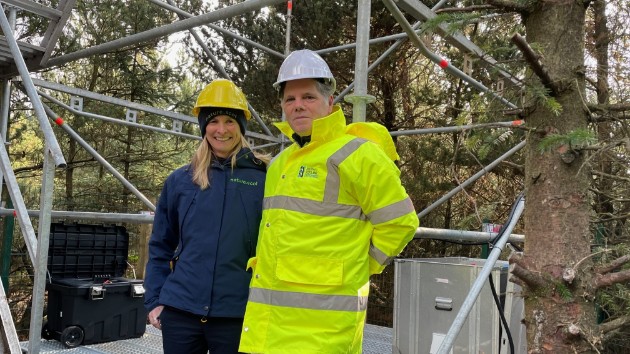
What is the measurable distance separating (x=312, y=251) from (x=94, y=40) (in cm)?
1114

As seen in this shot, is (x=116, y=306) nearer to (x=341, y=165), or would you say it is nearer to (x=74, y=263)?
(x=74, y=263)

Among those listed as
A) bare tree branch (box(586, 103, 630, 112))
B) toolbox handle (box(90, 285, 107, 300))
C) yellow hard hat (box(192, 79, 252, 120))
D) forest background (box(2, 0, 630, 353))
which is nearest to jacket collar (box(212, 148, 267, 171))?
yellow hard hat (box(192, 79, 252, 120))

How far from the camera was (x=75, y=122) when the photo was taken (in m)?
11.1

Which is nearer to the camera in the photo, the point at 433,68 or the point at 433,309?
the point at 433,309

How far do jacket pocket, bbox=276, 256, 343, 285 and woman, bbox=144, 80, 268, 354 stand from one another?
404 millimetres

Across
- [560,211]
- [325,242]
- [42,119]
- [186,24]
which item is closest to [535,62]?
[560,211]

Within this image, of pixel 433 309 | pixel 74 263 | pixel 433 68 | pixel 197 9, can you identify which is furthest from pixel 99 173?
pixel 433 309

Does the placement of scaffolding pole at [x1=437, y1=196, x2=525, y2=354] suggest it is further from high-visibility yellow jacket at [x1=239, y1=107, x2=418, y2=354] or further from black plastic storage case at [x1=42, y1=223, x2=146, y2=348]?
black plastic storage case at [x1=42, y1=223, x2=146, y2=348]

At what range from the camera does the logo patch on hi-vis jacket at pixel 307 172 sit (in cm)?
192

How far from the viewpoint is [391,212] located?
6.00 feet

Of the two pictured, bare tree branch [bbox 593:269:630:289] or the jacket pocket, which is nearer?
the jacket pocket

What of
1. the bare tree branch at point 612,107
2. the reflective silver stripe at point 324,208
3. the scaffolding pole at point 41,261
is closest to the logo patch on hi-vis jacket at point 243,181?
the reflective silver stripe at point 324,208

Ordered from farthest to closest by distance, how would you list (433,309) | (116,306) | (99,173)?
(99,173) → (116,306) → (433,309)

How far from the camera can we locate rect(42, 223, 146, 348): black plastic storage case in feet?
14.3
